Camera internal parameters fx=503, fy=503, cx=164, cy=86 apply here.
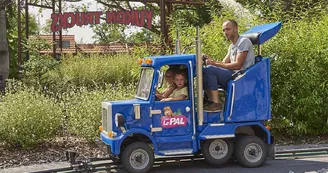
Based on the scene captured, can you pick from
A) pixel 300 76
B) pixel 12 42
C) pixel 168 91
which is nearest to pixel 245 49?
pixel 168 91

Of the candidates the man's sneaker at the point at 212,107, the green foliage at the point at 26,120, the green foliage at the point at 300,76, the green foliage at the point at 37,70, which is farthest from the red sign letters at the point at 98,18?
the man's sneaker at the point at 212,107

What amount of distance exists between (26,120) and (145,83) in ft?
9.07

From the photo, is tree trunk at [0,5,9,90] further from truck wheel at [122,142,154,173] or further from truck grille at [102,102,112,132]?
truck wheel at [122,142,154,173]

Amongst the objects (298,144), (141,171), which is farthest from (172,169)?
(298,144)

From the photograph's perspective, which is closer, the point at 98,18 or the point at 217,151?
the point at 217,151

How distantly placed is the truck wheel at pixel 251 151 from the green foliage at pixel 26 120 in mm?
3749

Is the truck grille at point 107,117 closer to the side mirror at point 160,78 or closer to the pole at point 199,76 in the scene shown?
the side mirror at point 160,78

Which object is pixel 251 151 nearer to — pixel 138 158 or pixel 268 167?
pixel 268 167

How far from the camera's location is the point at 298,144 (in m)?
10.2

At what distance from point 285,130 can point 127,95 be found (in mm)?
3536

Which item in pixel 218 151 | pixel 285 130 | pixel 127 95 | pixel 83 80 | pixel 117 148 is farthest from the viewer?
pixel 83 80

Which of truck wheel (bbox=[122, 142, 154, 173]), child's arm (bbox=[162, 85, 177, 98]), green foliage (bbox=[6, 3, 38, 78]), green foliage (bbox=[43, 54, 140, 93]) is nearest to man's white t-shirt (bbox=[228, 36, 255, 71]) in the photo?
child's arm (bbox=[162, 85, 177, 98])

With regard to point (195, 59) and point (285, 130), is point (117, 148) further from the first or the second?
point (285, 130)

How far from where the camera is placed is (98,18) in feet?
57.8
